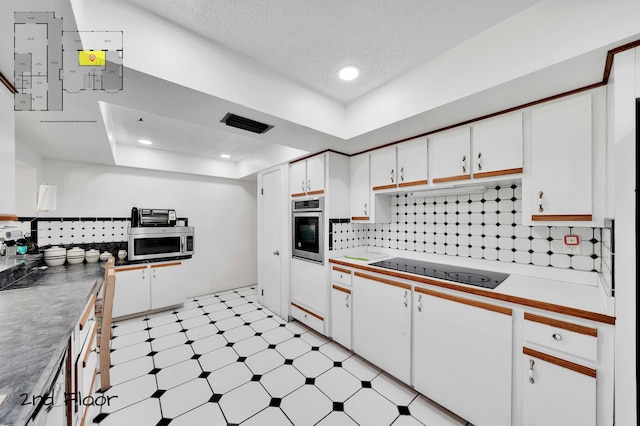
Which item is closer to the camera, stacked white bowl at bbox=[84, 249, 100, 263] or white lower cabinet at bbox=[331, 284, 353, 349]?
white lower cabinet at bbox=[331, 284, 353, 349]

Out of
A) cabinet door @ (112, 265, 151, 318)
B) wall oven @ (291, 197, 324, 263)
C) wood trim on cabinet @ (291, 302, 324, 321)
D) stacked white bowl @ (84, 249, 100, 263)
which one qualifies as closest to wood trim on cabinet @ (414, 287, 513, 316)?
wall oven @ (291, 197, 324, 263)

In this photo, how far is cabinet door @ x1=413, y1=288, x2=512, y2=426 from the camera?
1.42 metres

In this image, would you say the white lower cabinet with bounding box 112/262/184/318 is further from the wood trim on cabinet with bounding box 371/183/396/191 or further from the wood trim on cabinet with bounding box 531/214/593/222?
Answer: the wood trim on cabinet with bounding box 531/214/593/222

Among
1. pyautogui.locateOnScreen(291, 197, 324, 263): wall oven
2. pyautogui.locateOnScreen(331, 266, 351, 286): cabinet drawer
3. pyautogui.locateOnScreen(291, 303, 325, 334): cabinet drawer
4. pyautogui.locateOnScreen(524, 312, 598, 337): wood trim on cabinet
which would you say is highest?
pyautogui.locateOnScreen(291, 197, 324, 263): wall oven

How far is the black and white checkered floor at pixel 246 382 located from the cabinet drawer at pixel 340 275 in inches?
27.6

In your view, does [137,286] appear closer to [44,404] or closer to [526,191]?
[44,404]

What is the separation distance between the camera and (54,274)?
2.23 meters

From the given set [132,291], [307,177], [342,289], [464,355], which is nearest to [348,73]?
[307,177]

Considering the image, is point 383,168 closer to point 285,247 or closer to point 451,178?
point 451,178

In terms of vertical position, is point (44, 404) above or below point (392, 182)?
below

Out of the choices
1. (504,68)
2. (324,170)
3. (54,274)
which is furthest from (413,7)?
(54,274)

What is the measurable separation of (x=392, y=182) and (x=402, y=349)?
1.48m

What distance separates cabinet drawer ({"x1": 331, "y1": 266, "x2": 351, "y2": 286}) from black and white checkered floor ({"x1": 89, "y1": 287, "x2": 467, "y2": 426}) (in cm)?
70

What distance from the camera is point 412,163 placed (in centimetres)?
222
